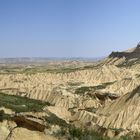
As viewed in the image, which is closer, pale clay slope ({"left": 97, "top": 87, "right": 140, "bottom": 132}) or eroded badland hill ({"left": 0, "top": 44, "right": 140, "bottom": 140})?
eroded badland hill ({"left": 0, "top": 44, "right": 140, "bottom": 140})

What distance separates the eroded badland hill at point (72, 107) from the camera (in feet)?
107

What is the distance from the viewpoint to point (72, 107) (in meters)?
78.8

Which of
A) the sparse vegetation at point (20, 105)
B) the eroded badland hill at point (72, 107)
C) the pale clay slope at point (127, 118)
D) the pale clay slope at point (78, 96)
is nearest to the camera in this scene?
the eroded badland hill at point (72, 107)

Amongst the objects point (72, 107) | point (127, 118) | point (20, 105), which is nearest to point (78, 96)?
point (72, 107)

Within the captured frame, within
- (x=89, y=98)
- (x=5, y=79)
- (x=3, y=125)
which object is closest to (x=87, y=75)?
(x=5, y=79)

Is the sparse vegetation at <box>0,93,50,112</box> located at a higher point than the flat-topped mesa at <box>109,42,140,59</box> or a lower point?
lower

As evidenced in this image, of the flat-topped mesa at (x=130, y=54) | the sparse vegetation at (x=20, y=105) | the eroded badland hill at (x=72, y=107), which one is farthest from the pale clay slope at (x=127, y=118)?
the flat-topped mesa at (x=130, y=54)

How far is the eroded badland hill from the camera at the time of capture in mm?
32656

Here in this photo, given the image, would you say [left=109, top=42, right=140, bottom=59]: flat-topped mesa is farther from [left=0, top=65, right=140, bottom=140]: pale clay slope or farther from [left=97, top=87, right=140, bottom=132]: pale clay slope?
[left=97, top=87, right=140, bottom=132]: pale clay slope

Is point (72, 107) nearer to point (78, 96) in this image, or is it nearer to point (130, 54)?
point (78, 96)

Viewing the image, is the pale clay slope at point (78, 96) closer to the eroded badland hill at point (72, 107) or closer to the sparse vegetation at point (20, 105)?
the eroded badland hill at point (72, 107)

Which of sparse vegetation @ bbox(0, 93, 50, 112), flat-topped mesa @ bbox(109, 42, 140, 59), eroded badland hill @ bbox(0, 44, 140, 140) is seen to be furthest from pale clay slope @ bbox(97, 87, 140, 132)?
flat-topped mesa @ bbox(109, 42, 140, 59)

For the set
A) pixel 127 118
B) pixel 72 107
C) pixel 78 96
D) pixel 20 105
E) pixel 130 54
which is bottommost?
pixel 72 107

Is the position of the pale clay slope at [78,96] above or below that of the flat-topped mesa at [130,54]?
below
